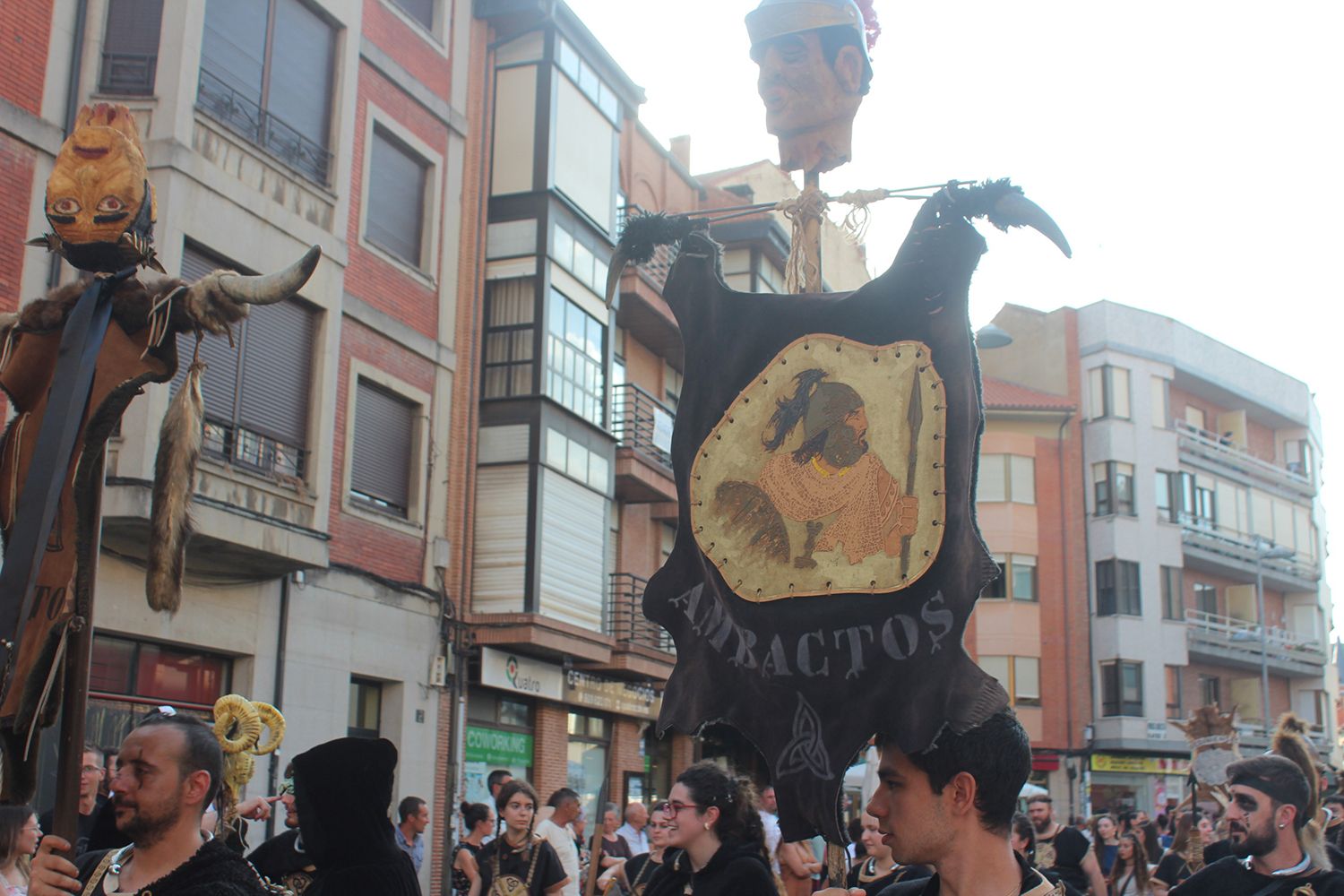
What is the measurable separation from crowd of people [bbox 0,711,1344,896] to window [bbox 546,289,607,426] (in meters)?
13.3

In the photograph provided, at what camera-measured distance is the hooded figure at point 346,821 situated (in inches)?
190

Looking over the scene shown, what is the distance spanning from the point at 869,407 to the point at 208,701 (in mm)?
13229

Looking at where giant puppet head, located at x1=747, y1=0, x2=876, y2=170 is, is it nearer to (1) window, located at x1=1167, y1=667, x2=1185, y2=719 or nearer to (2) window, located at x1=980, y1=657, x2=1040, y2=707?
(2) window, located at x1=980, y1=657, x2=1040, y2=707

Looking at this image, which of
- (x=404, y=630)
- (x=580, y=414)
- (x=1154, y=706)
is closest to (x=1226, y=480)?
(x=1154, y=706)

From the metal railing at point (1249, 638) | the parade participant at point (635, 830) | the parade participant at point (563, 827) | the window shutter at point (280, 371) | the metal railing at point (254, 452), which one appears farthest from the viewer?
the metal railing at point (1249, 638)

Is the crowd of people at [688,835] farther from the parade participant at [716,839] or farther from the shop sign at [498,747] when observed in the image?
the shop sign at [498,747]

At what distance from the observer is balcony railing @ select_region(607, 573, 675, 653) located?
80.5 feet

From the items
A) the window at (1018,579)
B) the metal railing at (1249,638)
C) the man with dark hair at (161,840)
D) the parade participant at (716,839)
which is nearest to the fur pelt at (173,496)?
the man with dark hair at (161,840)

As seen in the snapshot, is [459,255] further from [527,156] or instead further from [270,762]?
[270,762]

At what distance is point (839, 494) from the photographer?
445cm

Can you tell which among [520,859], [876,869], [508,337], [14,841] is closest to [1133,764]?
[508,337]

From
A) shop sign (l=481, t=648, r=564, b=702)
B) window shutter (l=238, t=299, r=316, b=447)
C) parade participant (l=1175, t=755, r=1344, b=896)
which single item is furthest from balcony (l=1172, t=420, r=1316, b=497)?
parade participant (l=1175, t=755, r=1344, b=896)

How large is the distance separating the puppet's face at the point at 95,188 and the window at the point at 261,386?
1002 centimetres

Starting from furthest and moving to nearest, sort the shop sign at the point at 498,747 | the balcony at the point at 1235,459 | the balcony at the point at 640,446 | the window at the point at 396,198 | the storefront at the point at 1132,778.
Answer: the balcony at the point at 1235,459 → the storefront at the point at 1132,778 → the balcony at the point at 640,446 → the shop sign at the point at 498,747 → the window at the point at 396,198
